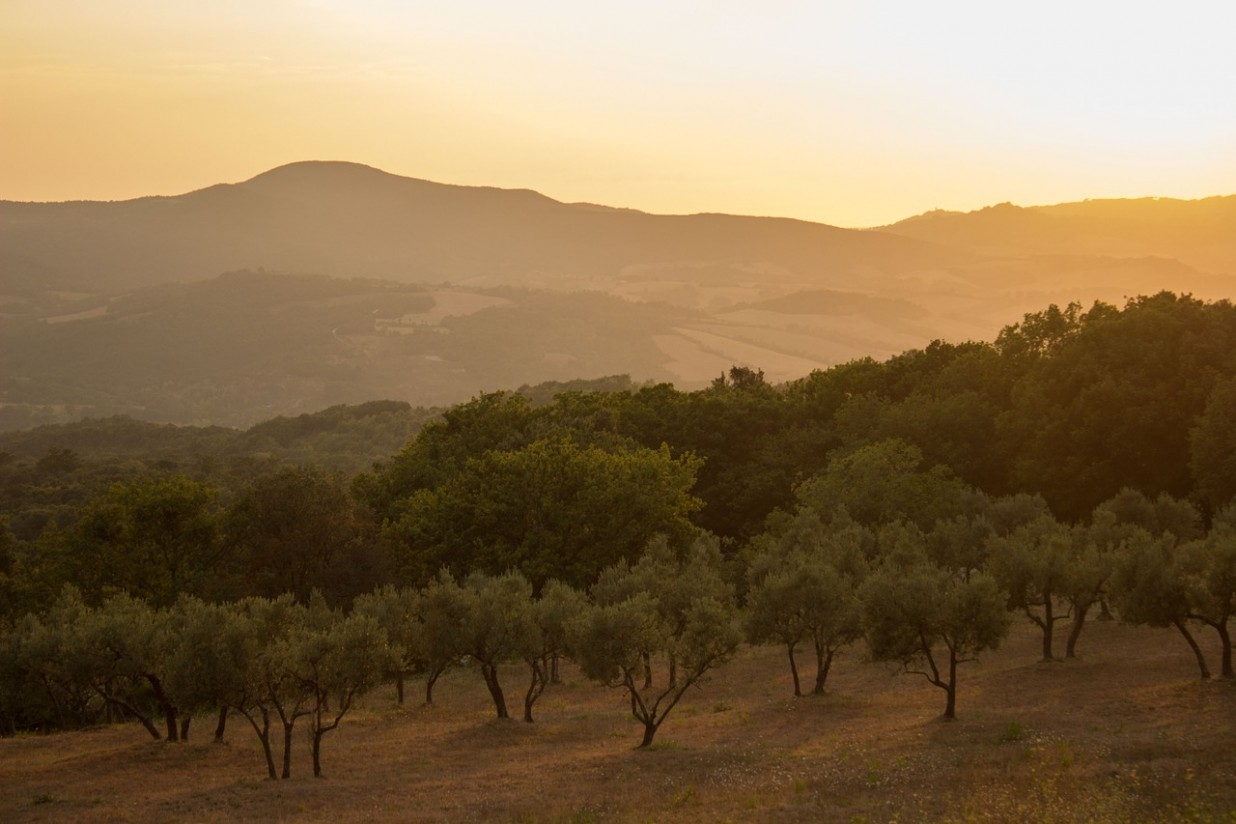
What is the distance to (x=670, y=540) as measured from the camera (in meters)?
71.9

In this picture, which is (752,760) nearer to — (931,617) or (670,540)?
(931,617)

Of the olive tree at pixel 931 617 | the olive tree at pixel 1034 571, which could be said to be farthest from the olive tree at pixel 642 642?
the olive tree at pixel 1034 571

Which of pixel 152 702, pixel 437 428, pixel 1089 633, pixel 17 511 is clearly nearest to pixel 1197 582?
pixel 1089 633

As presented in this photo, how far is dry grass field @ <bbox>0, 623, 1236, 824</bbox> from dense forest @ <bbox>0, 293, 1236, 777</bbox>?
1940 mm

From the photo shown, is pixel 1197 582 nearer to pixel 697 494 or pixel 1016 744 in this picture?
pixel 1016 744

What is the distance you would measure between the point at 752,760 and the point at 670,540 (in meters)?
36.4

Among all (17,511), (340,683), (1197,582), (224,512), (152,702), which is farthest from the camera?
(17,511)

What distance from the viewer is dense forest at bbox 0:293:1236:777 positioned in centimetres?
4050

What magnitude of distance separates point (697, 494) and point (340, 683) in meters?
58.6

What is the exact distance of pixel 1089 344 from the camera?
255 ft

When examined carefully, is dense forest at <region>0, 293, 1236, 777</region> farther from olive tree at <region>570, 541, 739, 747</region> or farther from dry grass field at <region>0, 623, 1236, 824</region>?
dry grass field at <region>0, 623, 1236, 824</region>

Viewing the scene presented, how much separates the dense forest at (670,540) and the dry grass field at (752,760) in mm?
1940

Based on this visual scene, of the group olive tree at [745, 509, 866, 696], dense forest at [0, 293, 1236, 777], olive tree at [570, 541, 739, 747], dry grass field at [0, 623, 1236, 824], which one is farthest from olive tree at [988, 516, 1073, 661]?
olive tree at [570, 541, 739, 747]

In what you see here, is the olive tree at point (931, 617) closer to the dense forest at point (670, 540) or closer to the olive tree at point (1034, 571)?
the dense forest at point (670, 540)
